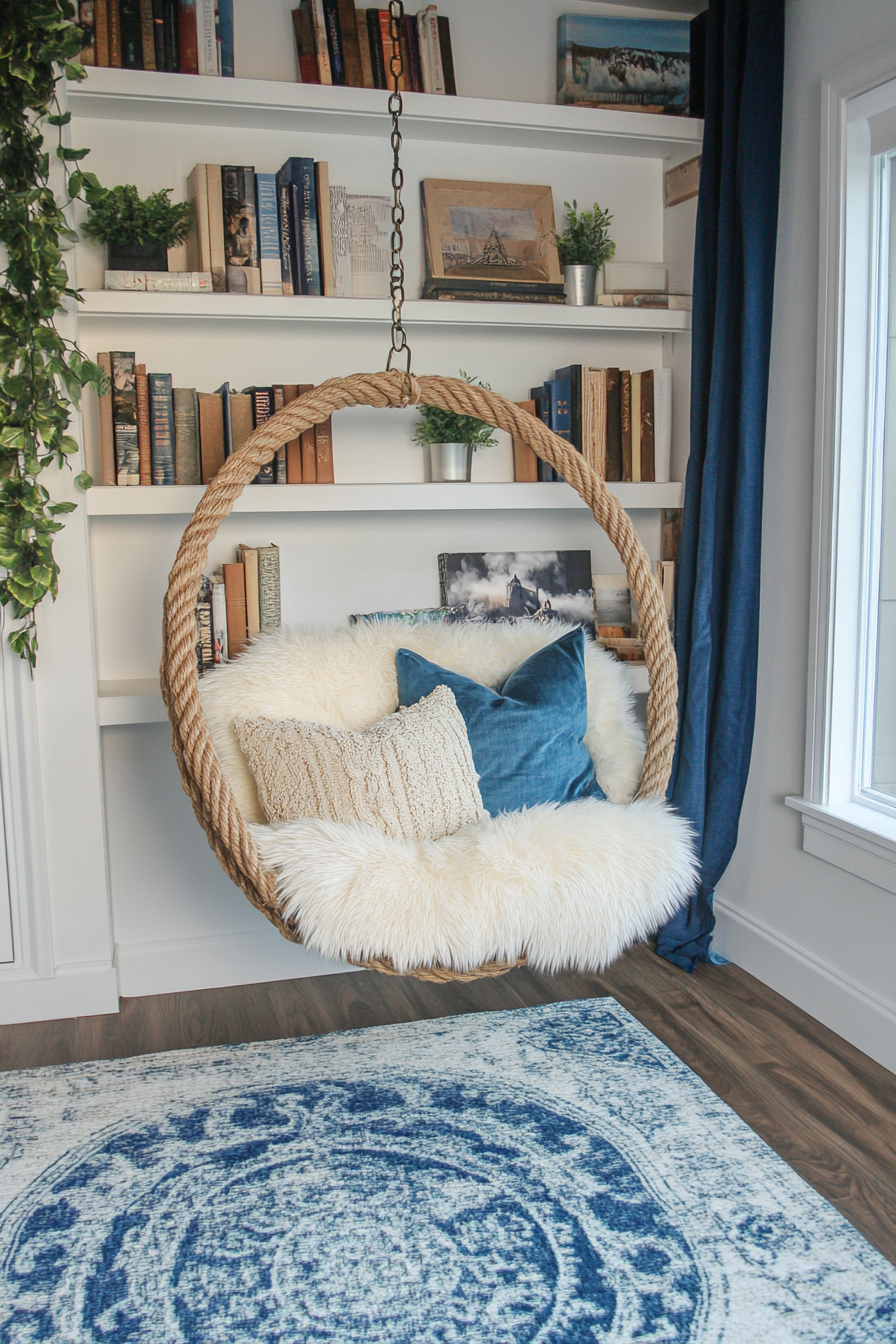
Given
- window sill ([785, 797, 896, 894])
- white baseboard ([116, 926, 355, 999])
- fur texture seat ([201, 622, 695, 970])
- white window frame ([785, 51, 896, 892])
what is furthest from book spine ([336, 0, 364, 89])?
white baseboard ([116, 926, 355, 999])

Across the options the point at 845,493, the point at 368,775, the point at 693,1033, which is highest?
the point at 845,493

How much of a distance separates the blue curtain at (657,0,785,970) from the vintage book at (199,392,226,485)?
1170mm

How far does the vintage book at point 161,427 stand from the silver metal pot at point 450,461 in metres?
0.64

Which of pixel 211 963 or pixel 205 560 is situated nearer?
pixel 205 560

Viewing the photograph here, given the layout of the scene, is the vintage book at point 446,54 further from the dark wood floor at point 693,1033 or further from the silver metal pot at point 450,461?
the dark wood floor at point 693,1033

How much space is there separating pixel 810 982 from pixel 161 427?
1972 millimetres

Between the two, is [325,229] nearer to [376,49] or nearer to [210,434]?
[376,49]

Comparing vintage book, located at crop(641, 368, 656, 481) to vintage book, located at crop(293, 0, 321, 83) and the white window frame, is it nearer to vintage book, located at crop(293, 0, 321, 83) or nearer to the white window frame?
the white window frame

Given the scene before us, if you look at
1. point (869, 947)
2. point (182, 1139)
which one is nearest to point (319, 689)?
point (182, 1139)

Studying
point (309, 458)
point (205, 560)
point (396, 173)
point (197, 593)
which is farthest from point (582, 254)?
point (197, 593)

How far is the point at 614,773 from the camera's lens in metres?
2.20

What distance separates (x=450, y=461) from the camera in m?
2.68

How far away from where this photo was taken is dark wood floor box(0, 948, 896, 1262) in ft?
6.26

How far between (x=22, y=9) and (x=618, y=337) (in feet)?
5.30
